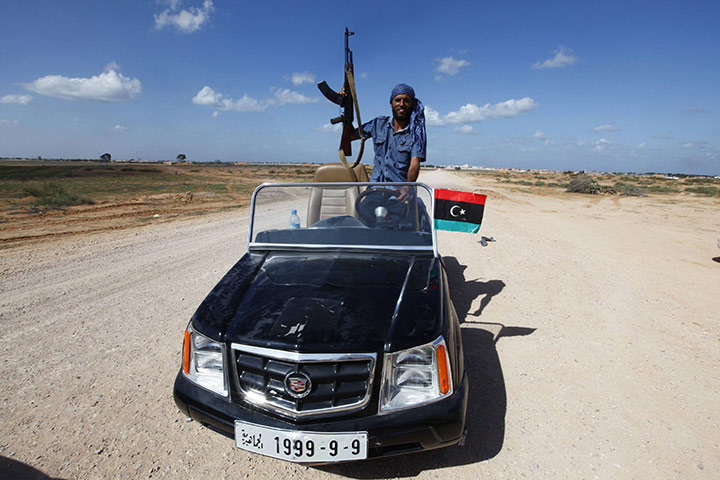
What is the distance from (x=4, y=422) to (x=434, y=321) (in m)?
2.92

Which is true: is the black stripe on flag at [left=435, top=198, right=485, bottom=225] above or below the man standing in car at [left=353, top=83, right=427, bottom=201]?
below

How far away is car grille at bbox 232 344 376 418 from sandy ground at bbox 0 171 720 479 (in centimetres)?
59

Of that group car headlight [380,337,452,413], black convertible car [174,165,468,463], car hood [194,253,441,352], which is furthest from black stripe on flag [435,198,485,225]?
car headlight [380,337,452,413]

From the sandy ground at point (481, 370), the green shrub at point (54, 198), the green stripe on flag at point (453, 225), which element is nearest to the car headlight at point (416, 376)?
the sandy ground at point (481, 370)

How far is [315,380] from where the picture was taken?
1862 millimetres

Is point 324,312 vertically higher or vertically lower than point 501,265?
higher

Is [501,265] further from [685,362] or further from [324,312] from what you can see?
[324,312]

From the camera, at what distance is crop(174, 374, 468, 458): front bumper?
1.83 metres

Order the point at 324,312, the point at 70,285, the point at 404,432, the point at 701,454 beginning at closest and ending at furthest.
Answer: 1. the point at 404,432
2. the point at 324,312
3. the point at 701,454
4. the point at 70,285

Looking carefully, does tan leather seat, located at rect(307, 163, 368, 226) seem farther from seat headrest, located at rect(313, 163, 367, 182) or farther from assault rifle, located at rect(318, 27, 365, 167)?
assault rifle, located at rect(318, 27, 365, 167)

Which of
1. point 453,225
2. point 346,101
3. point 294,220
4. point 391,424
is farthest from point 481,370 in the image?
point 346,101

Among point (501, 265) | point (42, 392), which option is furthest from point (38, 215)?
point (501, 265)

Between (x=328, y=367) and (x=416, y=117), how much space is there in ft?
11.3

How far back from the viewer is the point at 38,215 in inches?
477
